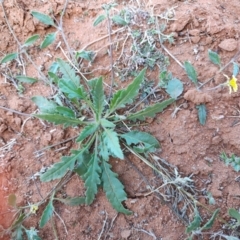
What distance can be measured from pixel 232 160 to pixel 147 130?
45cm

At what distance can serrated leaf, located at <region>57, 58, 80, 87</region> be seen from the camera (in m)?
2.19

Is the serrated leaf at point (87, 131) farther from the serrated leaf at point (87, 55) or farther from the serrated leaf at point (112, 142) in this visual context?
the serrated leaf at point (87, 55)

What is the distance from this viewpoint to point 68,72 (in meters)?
2.20

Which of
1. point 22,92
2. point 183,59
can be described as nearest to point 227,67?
point 183,59

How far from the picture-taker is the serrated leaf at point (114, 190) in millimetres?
2078

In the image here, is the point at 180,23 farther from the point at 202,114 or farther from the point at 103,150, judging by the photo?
the point at 103,150

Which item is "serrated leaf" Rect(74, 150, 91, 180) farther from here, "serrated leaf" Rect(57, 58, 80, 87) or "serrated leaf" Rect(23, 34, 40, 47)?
"serrated leaf" Rect(23, 34, 40, 47)

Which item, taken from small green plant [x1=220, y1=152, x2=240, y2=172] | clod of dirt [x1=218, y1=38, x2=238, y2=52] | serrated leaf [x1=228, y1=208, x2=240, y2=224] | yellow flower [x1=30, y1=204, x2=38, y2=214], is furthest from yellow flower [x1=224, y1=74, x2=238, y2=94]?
yellow flower [x1=30, y1=204, x2=38, y2=214]

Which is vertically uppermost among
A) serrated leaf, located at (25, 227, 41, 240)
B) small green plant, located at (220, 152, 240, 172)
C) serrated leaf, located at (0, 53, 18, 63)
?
serrated leaf, located at (0, 53, 18, 63)

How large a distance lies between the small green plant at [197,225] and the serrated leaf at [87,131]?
24.6 inches

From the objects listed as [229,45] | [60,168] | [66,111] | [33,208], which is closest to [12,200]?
[33,208]

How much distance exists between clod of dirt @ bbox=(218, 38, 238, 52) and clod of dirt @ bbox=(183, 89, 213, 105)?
0.91 ft

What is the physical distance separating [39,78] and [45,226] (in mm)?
770

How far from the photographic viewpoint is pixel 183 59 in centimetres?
226
